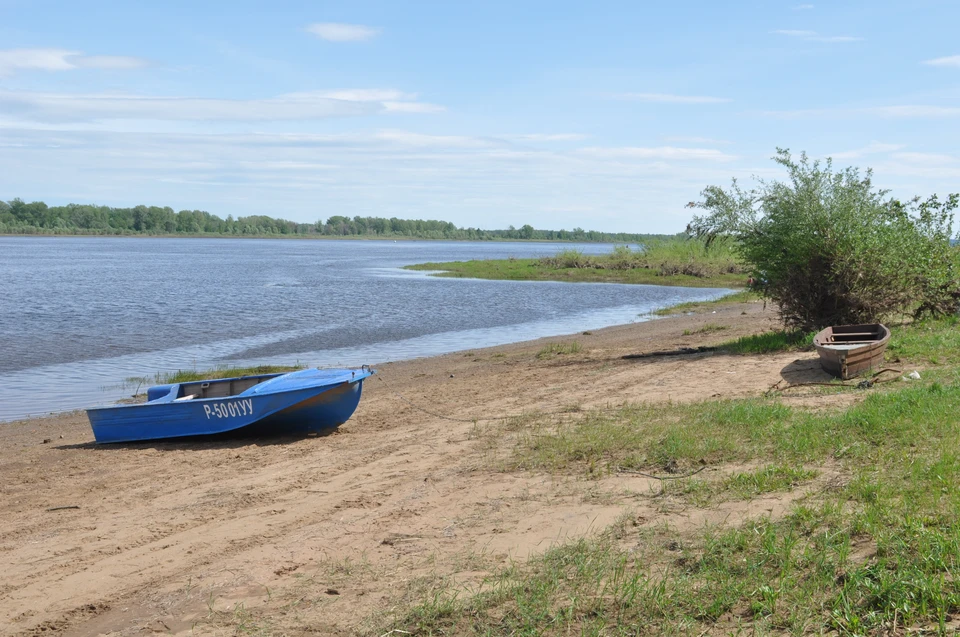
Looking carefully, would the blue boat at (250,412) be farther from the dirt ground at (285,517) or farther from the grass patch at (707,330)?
the grass patch at (707,330)

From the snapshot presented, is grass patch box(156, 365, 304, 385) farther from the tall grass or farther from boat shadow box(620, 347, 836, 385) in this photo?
the tall grass

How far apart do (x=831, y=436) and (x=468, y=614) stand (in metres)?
4.18

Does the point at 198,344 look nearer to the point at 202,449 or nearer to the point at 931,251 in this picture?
the point at 202,449

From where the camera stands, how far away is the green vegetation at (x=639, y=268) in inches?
2051

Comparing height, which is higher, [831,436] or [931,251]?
[931,251]

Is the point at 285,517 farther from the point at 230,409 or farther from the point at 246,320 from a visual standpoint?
the point at 246,320

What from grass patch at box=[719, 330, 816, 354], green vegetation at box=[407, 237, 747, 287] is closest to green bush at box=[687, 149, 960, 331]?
grass patch at box=[719, 330, 816, 354]

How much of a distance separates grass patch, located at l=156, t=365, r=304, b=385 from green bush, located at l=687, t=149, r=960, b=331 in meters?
9.73

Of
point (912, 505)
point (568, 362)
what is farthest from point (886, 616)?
point (568, 362)

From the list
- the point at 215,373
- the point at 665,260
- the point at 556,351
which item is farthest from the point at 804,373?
the point at 665,260

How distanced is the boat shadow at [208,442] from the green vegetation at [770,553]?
4.49 meters

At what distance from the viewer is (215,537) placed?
22.5ft

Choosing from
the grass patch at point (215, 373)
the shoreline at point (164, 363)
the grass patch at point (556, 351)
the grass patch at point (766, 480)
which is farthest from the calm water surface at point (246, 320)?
the grass patch at point (766, 480)

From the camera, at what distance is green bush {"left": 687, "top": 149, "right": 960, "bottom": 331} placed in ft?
51.0
